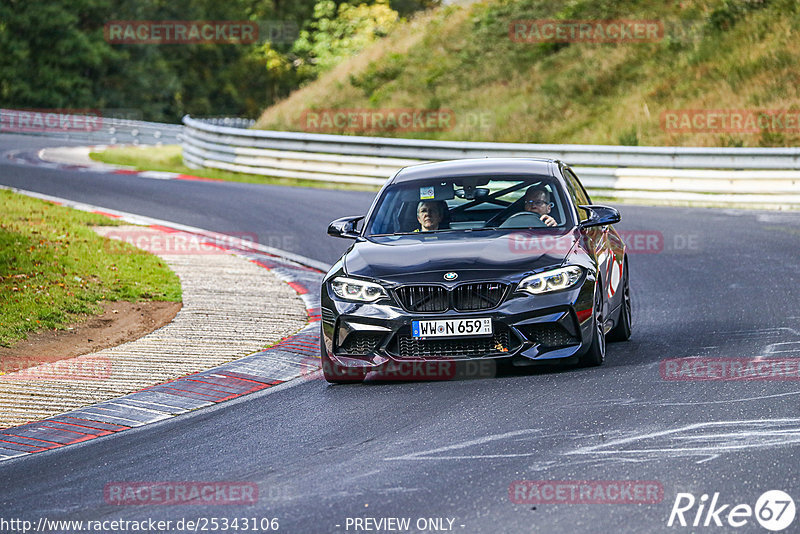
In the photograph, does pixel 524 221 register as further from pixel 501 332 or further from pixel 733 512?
pixel 733 512

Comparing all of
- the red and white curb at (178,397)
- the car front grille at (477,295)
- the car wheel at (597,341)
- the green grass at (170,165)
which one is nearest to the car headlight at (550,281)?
the car front grille at (477,295)

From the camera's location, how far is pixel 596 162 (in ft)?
75.1

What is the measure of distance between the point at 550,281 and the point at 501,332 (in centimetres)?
52

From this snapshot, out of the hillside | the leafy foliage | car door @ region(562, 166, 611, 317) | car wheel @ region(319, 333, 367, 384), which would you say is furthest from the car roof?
the leafy foliage

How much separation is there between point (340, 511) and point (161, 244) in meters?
11.7

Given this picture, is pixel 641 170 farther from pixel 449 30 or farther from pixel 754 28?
pixel 449 30

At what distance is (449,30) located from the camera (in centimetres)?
3794

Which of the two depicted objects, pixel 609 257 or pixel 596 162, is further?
pixel 596 162

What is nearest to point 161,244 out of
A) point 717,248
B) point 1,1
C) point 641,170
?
point 717,248

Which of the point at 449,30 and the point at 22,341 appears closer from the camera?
the point at 22,341

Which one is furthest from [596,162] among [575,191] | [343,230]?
[343,230]

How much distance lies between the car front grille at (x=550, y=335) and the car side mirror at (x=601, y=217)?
51.2 inches

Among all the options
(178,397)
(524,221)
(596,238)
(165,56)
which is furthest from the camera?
(165,56)

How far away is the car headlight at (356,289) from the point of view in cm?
856
